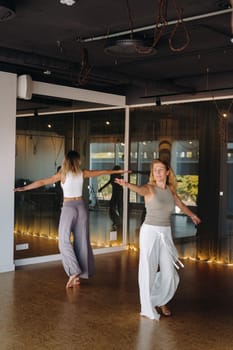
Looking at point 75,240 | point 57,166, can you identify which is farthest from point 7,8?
point 57,166

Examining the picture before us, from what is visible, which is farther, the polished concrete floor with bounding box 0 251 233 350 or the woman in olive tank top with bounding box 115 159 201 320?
the woman in olive tank top with bounding box 115 159 201 320

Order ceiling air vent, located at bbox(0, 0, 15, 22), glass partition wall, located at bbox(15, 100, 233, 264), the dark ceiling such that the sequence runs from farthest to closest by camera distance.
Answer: glass partition wall, located at bbox(15, 100, 233, 264) < the dark ceiling < ceiling air vent, located at bbox(0, 0, 15, 22)

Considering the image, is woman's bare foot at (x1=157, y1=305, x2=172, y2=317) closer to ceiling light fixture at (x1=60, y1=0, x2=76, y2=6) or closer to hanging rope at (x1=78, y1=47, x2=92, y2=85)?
ceiling light fixture at (x1=60, y1=0, x2=76, y2=6)

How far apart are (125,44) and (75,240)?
244 centimetres

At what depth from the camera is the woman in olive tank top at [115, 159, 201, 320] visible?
4.66m

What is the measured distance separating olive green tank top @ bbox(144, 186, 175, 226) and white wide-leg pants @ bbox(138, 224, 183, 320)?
2.2 inches

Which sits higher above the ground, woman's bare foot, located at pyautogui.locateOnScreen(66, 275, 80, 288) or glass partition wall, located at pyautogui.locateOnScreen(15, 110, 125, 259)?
glass partition wall, located at pyautogui.locateOnScreen(15, 110, 125, 259)

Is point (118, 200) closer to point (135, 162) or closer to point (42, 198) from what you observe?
point (135, 162)

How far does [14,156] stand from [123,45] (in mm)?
2397

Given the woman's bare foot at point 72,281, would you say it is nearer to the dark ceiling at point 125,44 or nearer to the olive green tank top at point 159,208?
the olive green tank top at point 159,208

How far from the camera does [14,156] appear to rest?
688cm

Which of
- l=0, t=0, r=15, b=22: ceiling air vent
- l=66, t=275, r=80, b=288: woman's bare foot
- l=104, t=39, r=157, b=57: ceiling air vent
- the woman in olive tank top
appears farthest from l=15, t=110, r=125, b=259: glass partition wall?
the woman in olive tank top

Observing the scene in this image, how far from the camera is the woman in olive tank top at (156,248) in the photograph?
466 cm

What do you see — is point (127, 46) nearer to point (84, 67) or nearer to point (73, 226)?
point (84, 67)
